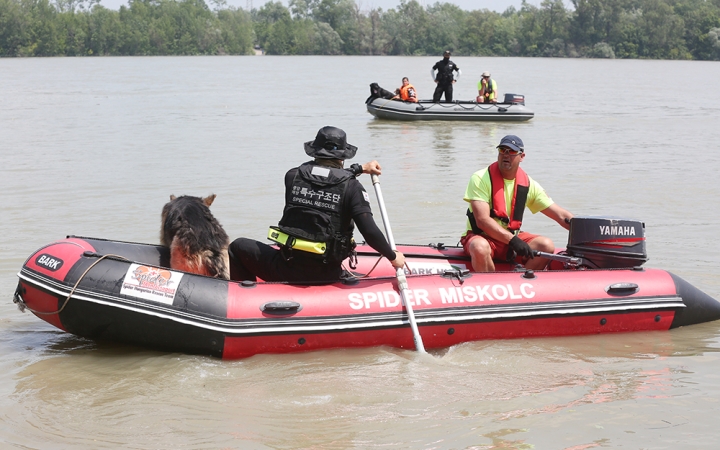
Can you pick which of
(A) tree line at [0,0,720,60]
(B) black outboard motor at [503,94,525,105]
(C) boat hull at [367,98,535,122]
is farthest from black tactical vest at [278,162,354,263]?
(A) tree line at [0,0,720,60]

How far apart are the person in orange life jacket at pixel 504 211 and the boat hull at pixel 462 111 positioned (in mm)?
15079

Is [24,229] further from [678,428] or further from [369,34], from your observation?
[369,34]

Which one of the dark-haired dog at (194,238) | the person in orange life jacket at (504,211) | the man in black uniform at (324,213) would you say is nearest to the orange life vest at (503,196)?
the person in orange life jacket at (504,211)

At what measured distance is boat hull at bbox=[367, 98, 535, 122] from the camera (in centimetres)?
2147

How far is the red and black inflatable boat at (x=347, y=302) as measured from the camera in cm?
551

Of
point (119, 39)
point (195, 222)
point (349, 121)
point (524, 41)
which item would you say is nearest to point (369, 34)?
point (524, 41)

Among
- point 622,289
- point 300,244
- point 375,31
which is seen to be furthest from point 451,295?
point 375,31

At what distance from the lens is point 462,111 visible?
21438mm

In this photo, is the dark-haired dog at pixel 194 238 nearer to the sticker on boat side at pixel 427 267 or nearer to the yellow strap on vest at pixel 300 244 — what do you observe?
the yellow strap on vest at pixel 300 244

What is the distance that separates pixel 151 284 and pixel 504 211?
101 inches

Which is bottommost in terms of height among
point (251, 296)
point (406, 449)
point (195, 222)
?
point (406, 449)

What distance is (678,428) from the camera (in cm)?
477

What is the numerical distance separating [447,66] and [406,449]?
60.7 ft

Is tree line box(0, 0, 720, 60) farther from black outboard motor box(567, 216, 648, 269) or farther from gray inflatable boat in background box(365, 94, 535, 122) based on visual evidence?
black outboard motor box(567, 216, 648, 269)
